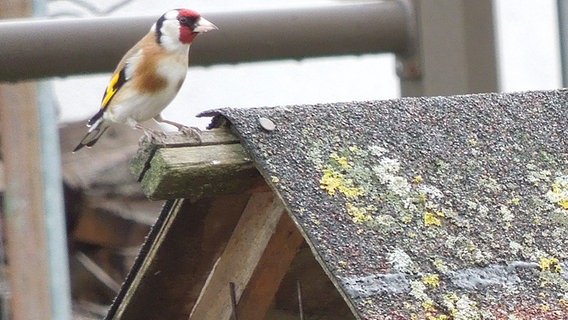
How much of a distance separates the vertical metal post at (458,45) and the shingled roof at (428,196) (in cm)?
135

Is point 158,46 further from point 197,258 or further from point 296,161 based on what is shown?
point 296,161

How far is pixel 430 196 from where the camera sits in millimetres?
1786

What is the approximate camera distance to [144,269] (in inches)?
84.9

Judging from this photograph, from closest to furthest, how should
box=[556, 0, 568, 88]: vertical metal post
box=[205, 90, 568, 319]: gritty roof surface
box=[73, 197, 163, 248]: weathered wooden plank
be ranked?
1. box=[205, 90, 568, 319]: gritty roof surface
2. box=[556, 0, 568, 88]: vertical metal post
3. box=[73, 197, 163, 248]: weathered wooden plank

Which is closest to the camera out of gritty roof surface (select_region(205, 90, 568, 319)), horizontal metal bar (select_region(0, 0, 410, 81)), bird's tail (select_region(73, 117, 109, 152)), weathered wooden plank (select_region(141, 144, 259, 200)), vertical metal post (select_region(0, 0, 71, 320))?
gritty roof surface (select_region(205, 90, 568, 319))

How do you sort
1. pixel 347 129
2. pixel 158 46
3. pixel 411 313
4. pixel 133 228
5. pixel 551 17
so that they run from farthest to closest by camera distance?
pixel 133 228 → pixel 551 17 → pixel 158 46 → pixel 347 129 → pixel 411 313

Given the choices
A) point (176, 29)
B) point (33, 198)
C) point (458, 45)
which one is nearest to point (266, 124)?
point (176, 29)

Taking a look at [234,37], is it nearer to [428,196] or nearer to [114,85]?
[428,196]

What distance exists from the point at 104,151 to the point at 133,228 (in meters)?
0.49

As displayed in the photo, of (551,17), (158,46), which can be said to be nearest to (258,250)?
(158,46)

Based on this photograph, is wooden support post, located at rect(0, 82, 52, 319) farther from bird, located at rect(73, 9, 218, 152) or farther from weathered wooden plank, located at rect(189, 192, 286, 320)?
weathered wooden plank, located at rect(189, 192, 286, 320)

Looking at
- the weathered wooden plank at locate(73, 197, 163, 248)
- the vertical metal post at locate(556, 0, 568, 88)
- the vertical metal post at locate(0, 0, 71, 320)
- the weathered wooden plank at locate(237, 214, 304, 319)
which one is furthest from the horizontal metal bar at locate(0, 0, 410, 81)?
the weathered wooden plank at locate(73, 197, 163, 248)

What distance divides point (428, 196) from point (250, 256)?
1.40ft

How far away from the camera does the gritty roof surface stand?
1.60 m
